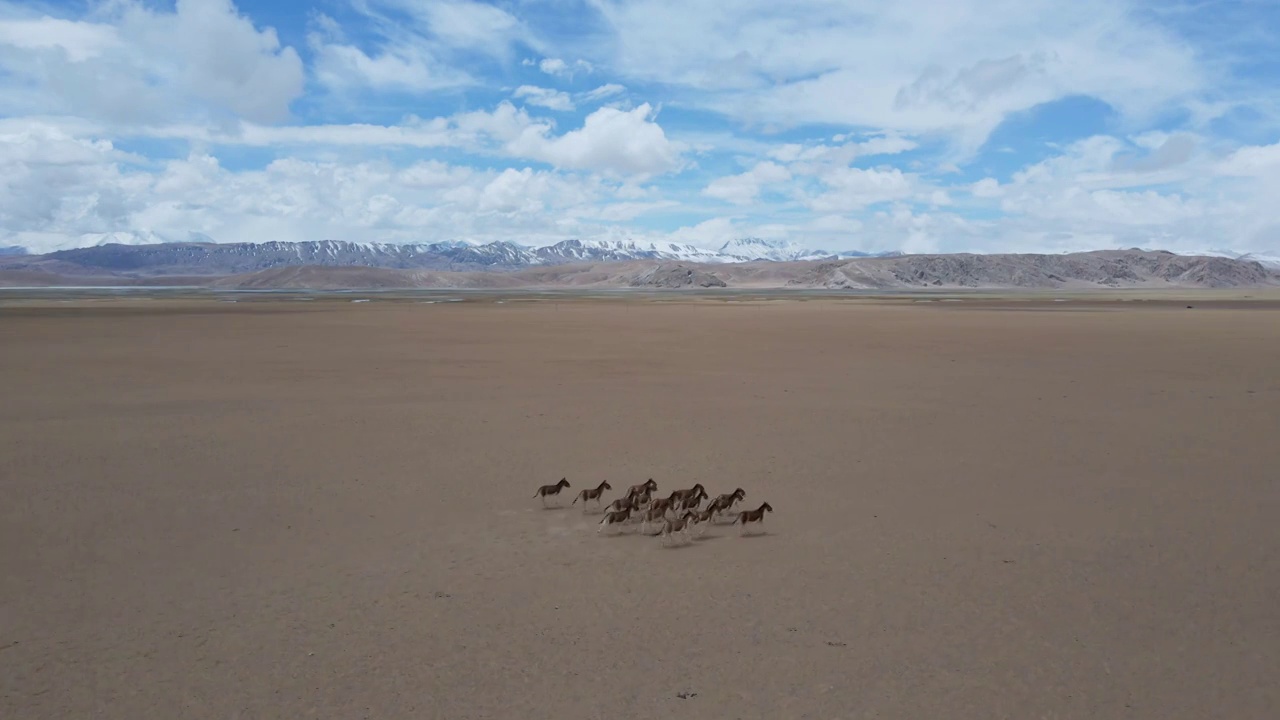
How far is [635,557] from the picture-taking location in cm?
776

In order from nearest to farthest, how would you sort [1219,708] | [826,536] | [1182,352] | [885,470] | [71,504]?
[1219,708] < [826,536] < [71,504] < [885,470] < [1182,352]

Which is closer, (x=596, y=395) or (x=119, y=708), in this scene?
(x=119, y=708)

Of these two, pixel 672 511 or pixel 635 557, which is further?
pixel 672 511

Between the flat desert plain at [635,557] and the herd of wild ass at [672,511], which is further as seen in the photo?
the herd of wild ass at [672,511]

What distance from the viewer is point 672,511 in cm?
856

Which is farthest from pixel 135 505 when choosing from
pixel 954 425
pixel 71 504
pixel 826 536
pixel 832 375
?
pixel 832 375

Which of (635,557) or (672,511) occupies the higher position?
(672,511)

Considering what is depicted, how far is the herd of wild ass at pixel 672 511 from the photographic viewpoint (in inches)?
324

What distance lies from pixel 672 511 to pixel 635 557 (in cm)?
93

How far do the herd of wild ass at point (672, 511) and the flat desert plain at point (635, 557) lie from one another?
252 mm

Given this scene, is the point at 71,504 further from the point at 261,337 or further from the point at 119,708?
the point at 261,337

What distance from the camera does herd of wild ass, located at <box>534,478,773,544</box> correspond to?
27.0ft

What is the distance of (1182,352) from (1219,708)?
24803 mm

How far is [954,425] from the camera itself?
13930 mm
